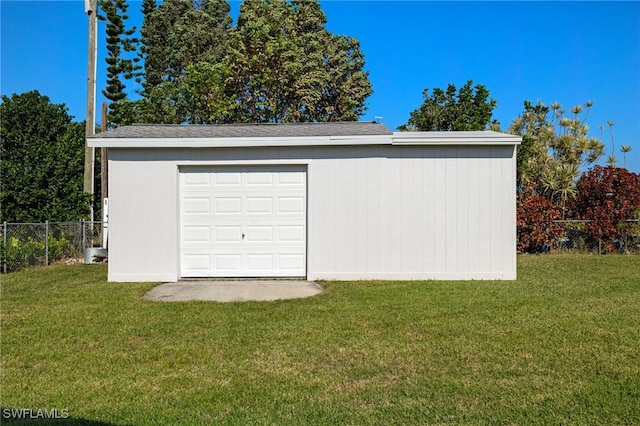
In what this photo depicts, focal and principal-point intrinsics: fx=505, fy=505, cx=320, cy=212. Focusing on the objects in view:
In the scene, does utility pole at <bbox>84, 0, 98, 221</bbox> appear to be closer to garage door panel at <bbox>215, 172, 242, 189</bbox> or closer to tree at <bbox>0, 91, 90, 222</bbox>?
tree at <bbox>0, 91, 90, 222</bbox>

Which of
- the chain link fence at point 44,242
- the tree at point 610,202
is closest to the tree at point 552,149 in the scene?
the tree at point 610,202

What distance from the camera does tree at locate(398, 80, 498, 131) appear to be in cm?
1962

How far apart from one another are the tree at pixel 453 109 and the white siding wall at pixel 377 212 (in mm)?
10464

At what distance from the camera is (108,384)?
4367 millimetres

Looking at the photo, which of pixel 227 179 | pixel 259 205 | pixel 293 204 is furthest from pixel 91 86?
pixel 293 204

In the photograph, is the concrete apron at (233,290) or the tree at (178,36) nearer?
the concrete apron at (233,290)

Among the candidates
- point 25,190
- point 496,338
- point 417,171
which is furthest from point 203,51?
point 496,338

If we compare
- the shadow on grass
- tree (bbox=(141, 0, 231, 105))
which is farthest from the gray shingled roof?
tree (bbox=(141, 0, 231, 105))

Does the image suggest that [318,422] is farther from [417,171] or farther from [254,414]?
[417,171]

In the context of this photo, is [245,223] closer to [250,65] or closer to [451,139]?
[451,139]

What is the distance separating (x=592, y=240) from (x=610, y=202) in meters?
1.19

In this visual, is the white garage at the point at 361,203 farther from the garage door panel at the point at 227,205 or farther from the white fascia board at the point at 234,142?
the garage door panel at the point at 227,205

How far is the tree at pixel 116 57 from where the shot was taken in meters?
21.3

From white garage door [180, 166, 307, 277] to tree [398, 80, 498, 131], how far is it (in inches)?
456
